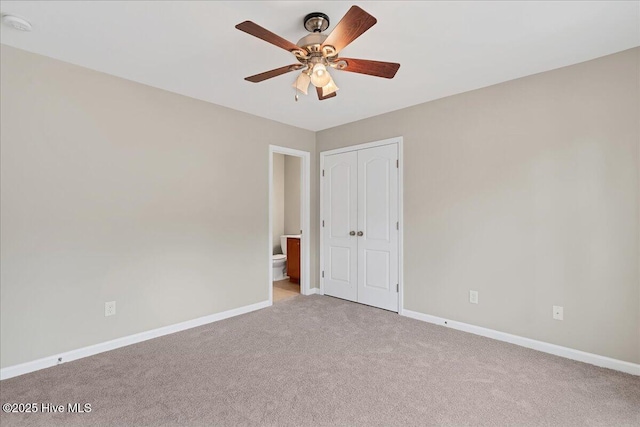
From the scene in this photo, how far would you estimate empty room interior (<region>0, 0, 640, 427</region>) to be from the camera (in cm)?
193

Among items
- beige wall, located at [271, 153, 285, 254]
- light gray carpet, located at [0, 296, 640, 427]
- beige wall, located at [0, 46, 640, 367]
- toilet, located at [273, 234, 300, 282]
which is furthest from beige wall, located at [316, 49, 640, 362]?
beige wall, located at [271, 153, 285, 254]

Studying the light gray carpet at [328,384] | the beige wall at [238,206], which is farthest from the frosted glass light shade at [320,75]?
the light gray carpet at [328,384]

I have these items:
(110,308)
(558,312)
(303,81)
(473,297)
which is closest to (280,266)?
(110,308)

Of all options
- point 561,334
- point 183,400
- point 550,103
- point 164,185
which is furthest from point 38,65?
point 561,334

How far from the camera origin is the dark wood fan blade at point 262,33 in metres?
1.53

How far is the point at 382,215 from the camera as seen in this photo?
3834 mm

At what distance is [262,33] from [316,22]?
1.65ft

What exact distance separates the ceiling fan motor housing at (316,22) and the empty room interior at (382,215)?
0.16ft

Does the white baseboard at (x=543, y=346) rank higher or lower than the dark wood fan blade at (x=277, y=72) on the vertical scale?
lower

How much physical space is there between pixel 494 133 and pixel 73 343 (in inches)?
168

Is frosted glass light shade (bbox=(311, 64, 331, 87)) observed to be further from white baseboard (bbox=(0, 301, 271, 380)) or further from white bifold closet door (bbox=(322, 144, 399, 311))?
white baseboard (bbox=(0, 301, 271, 380))

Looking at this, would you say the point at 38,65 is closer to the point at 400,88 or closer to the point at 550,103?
the point at 400,88

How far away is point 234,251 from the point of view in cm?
365

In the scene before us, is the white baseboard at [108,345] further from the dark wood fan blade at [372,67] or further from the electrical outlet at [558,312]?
the electrical outlet at [558,312]
